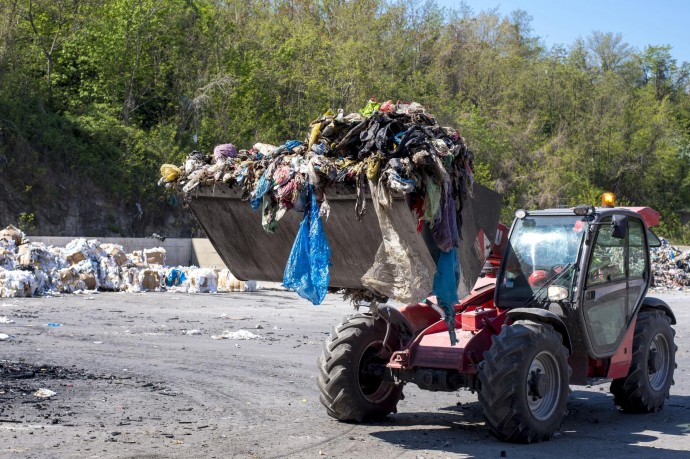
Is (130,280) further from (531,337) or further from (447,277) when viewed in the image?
(447,277)

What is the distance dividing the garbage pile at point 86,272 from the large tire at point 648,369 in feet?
51.1

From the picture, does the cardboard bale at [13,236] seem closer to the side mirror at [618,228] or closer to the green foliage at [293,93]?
the green foliage at [293,93]

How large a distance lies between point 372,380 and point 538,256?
2015 mm

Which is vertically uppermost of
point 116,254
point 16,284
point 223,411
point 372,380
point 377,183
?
point 377,183

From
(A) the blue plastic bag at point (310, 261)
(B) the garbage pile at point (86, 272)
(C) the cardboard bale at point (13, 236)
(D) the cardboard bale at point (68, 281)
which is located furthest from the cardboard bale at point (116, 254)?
(A) the blue plastic bag at point (310, 261)

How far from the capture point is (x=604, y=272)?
8.58 m

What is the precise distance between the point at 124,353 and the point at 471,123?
129 ft

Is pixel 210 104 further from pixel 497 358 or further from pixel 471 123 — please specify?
pixel 497 358

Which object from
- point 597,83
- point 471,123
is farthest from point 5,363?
point 597,83

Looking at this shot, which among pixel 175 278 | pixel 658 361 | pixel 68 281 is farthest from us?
pixel 175 278

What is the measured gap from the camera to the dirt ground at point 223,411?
7000 millimetres

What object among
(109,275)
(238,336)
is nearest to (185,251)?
(109,275)

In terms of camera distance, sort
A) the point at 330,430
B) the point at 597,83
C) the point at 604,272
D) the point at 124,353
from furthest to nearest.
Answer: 1. the point at 597,83
2. the point at 124,353
3. the point at 604,272
4. the point at 330,430

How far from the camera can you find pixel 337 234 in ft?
22.9
